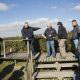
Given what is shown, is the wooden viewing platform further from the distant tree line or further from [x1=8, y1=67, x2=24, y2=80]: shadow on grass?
the distant tree line

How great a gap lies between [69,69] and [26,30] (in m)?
3.05

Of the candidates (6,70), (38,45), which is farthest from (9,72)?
(38,45)

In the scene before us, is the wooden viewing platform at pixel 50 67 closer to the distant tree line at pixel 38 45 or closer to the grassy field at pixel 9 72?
the grassy field at pixel 9 72

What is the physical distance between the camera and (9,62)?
16.6 meters

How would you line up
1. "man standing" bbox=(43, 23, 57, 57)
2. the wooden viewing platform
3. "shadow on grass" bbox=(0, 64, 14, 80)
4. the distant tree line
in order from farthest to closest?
the distant tree line
"man standing" bbox=(43, 23, 57, 57)
"shadow on grass" bbox=(0, 64, 14, 80)
the wooden viewing platform

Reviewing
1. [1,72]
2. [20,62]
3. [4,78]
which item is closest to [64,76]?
[4,78]

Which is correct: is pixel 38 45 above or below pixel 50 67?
above

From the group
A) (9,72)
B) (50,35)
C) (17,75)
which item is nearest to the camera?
(17,75)

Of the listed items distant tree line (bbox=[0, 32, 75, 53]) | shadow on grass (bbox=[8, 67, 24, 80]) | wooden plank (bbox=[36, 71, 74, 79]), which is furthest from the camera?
distant tree line (bbox=[0, 32, 75, 53])

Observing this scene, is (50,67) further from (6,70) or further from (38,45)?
(38,45)

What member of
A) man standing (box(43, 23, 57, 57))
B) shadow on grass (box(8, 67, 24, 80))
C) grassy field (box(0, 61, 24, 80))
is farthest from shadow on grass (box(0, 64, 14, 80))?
man standing (box(43, 23, 57, 57))

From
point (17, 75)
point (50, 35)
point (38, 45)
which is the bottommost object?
point (17, 75)

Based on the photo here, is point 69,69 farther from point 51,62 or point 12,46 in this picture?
point 12,46

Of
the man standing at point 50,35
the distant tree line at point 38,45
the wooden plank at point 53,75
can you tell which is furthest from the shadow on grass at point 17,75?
the distant tree line at point 38,45
